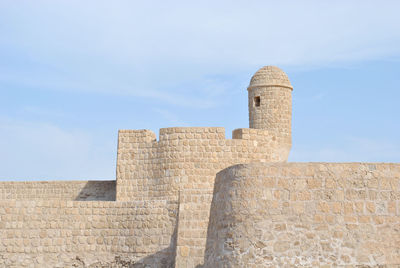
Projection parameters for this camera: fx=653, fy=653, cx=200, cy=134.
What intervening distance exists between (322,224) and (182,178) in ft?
24.2

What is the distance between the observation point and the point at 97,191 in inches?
739

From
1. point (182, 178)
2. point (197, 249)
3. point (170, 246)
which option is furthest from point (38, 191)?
point (197, 249)

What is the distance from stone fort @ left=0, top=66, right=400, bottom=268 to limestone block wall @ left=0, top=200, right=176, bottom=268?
0.02 meters

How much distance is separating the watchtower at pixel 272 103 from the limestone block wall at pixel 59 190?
4.59 metres

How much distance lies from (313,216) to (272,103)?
10570mm

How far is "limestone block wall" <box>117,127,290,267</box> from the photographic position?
1538 cm

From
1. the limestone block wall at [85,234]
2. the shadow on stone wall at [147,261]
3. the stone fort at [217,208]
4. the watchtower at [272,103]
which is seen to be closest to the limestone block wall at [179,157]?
the stone fort at [217,208]

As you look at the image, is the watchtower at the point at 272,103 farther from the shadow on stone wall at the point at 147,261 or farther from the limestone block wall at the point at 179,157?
the shadow on stone wall at the point at 147,261

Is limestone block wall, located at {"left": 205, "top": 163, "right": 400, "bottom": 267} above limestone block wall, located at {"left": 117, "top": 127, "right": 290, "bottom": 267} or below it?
below

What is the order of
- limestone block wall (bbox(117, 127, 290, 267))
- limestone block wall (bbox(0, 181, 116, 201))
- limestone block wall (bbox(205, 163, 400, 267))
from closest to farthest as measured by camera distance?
limestone block wall (bbox(205, 163, 400, 267)) < limestone block wall (bbox(117, 127, 290, 267)) < limestone block wall (bbox(0, 181, 116, 201))

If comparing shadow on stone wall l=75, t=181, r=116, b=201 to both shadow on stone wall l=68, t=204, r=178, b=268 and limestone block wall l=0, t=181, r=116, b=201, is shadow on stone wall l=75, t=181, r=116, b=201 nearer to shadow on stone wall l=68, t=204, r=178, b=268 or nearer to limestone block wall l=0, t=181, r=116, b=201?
limestone block wall l=0, t=181, r=116, b=201

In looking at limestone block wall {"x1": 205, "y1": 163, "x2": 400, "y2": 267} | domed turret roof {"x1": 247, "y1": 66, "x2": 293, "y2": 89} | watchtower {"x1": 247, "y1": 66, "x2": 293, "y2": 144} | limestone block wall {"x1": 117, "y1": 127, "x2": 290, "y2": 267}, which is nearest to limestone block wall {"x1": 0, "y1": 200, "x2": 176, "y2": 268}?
limestone block wall {"x1": 117, "y1": 127, "x2": 290, "y2": 267}

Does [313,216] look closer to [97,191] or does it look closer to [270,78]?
[270,78]

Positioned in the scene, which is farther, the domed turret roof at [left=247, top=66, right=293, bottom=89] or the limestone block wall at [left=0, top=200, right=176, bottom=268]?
the domed turret roof at [left=247, top=66, right=293, bottom=89]
